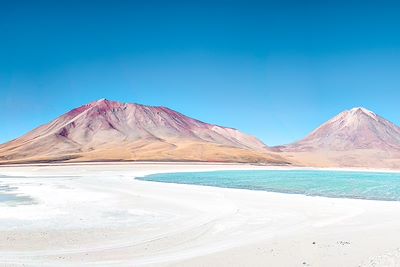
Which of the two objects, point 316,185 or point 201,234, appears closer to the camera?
point 201,234

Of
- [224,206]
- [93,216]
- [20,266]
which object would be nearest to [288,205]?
[224,206]

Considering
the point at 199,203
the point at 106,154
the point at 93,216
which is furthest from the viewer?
the point at 106,154

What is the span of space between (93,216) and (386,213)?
13.4 m

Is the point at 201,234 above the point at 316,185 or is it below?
below

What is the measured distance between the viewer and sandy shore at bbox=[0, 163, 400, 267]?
11922 millimetres

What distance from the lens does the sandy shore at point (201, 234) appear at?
39.1 feet

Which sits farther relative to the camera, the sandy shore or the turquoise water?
the turquoise water

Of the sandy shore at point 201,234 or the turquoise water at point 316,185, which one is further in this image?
the turquoise water at point 316,185

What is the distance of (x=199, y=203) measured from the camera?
24719mm

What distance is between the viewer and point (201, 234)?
15305 mm

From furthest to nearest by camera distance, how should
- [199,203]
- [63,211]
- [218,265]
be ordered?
[199,203]
[63,211]
[218,265]

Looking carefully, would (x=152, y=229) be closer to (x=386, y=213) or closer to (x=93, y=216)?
(x=93, y=216)

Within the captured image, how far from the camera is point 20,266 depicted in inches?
444

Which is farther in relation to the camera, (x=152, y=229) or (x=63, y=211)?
(x=63, y=211)
